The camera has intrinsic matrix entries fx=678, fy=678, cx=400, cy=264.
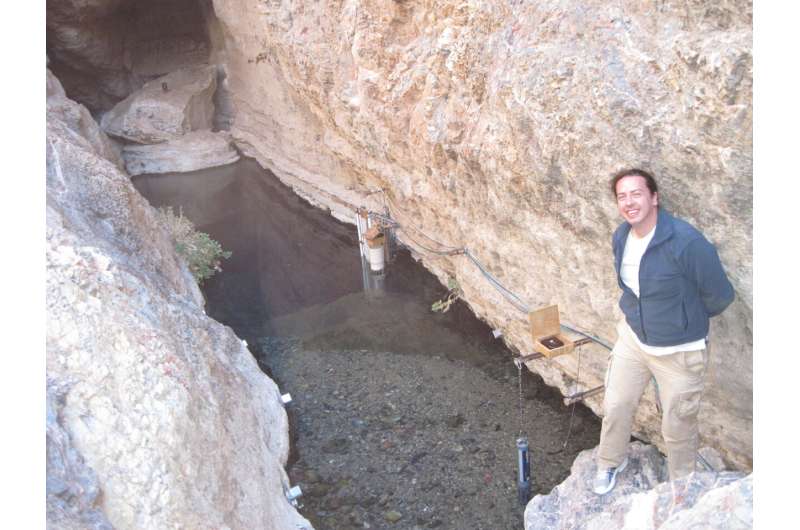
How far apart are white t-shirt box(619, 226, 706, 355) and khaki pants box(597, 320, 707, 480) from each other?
4cm

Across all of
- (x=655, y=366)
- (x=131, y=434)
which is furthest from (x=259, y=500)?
(x=655, y=366)

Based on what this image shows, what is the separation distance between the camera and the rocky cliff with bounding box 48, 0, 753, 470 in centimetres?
398

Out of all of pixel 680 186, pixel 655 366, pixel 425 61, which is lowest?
pixel 655 366

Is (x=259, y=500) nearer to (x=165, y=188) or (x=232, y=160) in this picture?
(x=165, y=188)

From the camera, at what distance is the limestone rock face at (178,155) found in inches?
592

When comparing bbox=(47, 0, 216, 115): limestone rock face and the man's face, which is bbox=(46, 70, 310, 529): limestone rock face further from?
bbox=(47, 0, 216, 115): limestone rock face

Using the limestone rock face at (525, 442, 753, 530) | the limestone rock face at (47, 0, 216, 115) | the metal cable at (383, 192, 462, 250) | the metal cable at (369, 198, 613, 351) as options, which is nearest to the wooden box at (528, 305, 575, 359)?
the metal cable at (369, 198, 613, 351)

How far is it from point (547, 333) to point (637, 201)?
1.87m

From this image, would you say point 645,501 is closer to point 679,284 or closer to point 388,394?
point 679,284

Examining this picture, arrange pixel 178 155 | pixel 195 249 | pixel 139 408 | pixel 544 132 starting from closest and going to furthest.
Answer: pixel 139 408, pixel 544 132, pixel 195 249, pixel 178 155

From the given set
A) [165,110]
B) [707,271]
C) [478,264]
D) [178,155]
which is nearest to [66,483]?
[707,271]

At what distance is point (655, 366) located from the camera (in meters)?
3.84

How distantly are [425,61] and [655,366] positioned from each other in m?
4.49

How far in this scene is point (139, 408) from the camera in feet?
13.0
